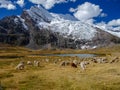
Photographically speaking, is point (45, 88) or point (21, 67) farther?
point (21, 67)

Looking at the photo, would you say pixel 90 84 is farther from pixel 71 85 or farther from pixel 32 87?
pixel 32 87

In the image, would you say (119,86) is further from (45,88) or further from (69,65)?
(69,65)

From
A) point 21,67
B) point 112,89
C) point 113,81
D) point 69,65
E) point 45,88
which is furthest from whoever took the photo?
point 69,65

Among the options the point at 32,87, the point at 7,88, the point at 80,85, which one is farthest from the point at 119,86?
the point at 7,88

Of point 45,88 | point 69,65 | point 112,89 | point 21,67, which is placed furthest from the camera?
point 69,65

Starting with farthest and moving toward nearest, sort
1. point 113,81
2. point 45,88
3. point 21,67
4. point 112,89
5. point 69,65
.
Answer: point 69,65 < point 21,67 < point 113,81 < point 45,88 < point 112,89

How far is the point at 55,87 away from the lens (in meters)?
38.7

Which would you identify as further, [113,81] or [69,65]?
[69,65]

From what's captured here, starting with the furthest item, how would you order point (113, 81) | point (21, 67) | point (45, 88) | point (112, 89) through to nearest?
point (21, 67) → point (113, 81) → point (45, 88) → point (112, 89)

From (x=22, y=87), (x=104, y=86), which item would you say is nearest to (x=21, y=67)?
(x=22, y=87)

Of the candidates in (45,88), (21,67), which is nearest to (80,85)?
(45,88)

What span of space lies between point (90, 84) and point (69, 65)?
36.5m

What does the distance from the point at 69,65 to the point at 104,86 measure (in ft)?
125

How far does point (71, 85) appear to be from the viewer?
3934 cm
